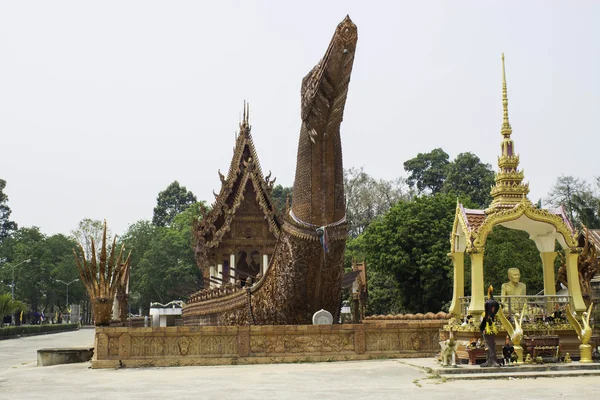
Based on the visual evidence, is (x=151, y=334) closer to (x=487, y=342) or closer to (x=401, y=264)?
(x=487, y=342)

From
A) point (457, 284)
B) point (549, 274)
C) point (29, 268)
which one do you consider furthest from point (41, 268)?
point (549, 274)

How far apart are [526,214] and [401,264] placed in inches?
783

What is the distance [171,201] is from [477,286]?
71.7 meters

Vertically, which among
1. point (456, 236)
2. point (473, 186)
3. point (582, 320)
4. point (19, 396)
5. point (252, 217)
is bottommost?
point (19, 396)

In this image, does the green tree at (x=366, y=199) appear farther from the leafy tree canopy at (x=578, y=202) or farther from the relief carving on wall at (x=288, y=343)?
the relief carving on wall at (x=288, y=343)

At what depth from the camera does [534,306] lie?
13.7 meters

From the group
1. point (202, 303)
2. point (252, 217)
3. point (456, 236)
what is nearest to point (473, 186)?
point (252, 217)

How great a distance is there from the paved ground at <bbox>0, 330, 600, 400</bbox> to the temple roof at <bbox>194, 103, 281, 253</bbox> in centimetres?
1275

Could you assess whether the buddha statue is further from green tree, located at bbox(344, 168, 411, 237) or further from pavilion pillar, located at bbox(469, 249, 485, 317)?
green tree, located at bbox(344, 168, 411, 237)

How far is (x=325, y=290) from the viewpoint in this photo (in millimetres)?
15711

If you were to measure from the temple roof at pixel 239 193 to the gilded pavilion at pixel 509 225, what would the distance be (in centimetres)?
1245

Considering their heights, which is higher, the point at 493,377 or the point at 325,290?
the point at 325,290

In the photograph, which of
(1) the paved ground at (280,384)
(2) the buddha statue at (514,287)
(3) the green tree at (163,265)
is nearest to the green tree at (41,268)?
(3) the green tree at (163,265)

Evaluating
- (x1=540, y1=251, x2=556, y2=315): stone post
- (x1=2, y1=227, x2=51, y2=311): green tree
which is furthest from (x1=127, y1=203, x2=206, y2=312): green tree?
(x1=540, y1=251, x2=556, y2=315): stone post
